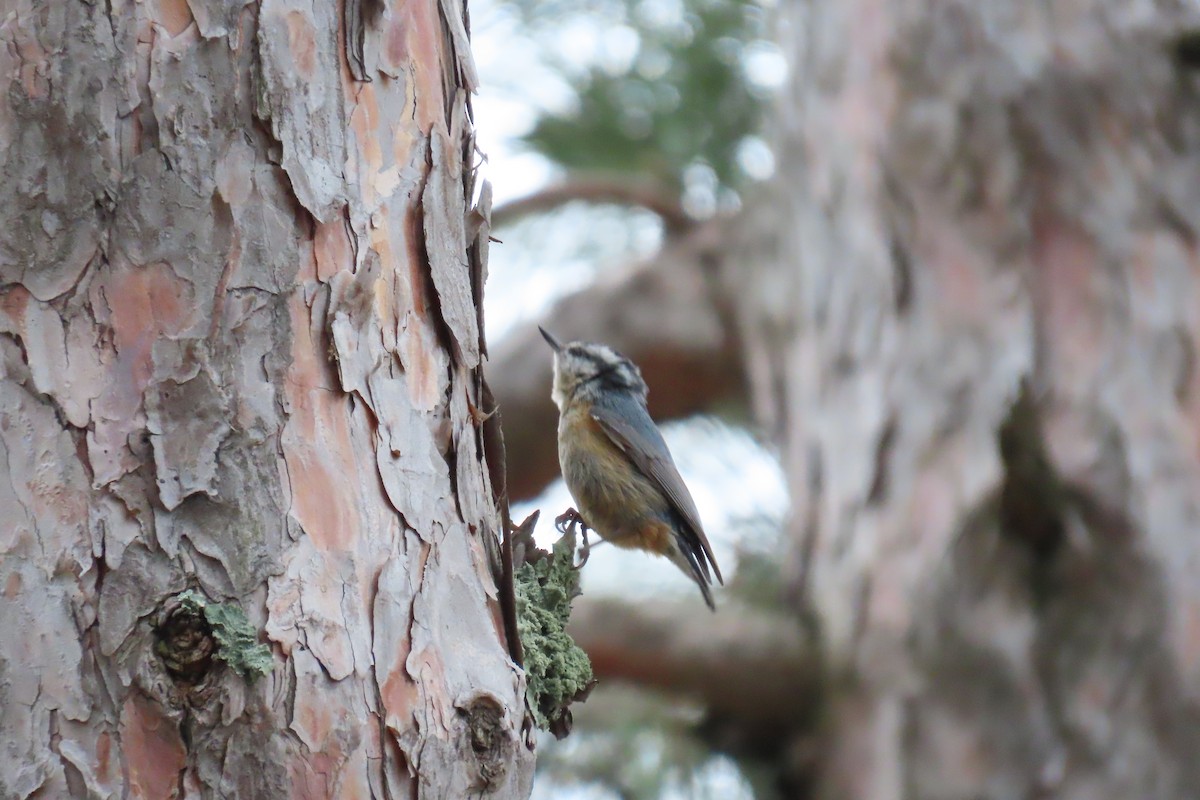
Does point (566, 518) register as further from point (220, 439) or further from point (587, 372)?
point (220, 439)

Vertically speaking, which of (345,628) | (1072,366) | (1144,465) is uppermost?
(1072,366)

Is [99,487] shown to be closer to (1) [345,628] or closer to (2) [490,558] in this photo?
(1) [345,628]

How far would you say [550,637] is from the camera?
6.08 ft

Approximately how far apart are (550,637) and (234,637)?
1.96 feet

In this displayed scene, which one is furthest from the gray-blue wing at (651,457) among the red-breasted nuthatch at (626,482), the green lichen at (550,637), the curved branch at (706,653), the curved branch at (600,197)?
the curved branch at (600,197)

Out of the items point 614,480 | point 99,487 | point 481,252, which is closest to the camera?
point 99,487

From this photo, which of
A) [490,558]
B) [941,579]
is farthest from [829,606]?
[490,558]

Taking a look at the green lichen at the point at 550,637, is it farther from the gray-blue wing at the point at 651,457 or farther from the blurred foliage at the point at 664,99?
the blurred foliage at the point at 664,99

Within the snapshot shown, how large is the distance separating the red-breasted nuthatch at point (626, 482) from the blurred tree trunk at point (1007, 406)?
2.67ft

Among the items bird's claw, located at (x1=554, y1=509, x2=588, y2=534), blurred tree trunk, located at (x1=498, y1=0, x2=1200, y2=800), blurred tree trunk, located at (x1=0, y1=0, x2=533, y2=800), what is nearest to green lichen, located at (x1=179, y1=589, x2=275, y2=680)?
A: blurred tree trunk, located at (x1=0, y1=0, x2=533, y2=800)

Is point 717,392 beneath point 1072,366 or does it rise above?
above

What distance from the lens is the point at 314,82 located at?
62.5 inches

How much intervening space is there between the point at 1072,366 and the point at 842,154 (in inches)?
45.7

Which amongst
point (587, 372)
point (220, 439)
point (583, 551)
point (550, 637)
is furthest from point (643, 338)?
point (220, 439)
